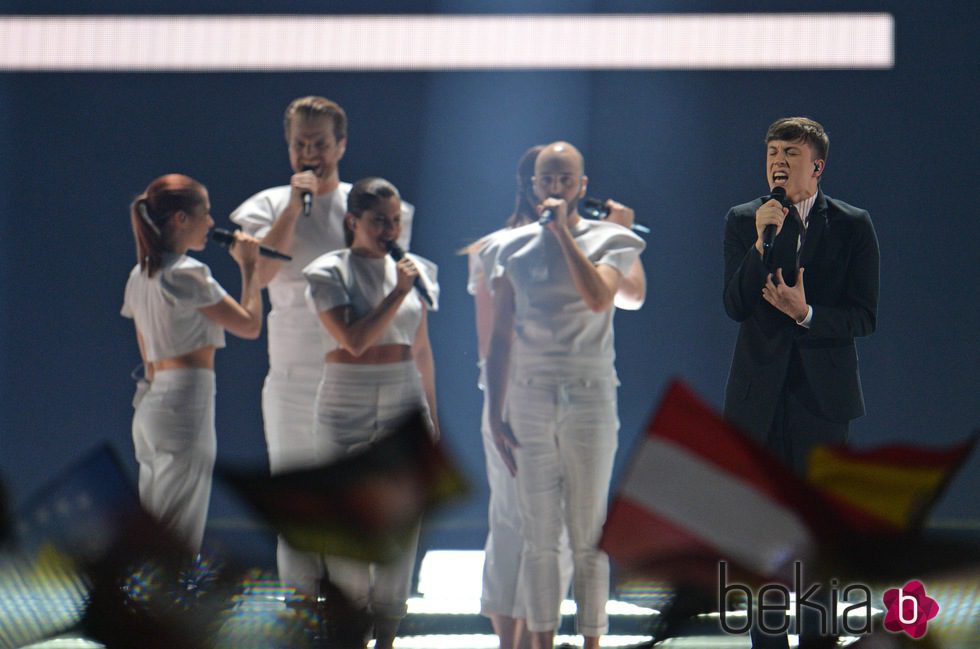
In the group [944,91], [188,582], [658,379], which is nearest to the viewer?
[188,582]

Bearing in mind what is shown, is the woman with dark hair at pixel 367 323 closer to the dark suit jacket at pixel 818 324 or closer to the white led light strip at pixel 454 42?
the dark suit jacket at pixel 818 324

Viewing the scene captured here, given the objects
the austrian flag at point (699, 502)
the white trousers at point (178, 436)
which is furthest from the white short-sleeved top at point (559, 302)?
the austrian flag at point (699, 502)

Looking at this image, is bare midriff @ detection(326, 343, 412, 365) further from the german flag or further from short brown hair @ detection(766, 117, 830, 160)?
the german flag

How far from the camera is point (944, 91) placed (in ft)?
10.8

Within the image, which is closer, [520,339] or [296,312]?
[520,339]

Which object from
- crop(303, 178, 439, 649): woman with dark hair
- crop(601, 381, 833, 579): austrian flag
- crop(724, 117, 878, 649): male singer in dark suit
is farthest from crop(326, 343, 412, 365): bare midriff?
crop(601, 381, 833, 579): austrian flag

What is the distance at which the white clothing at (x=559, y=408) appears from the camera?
231 centimetres

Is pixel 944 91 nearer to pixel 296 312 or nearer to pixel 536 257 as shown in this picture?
pixel 536 257

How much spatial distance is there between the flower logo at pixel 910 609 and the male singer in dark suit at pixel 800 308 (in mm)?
1478

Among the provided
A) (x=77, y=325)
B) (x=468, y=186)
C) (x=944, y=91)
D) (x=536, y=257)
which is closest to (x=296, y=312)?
(x=536, y=257)

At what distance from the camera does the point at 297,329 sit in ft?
8.59

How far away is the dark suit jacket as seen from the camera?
2.14 m

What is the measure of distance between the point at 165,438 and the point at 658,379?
5.30 feet

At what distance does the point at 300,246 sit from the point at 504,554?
839 millimetres
